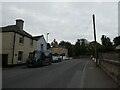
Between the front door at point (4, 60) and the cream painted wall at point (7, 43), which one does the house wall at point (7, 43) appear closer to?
the cream painted wall at point (7, 43)

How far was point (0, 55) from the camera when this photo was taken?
29969 mm

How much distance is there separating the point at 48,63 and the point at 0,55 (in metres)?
8.47

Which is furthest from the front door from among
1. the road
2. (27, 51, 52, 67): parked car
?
the road

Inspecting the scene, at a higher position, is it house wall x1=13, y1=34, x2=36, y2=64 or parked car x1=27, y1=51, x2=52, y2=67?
house wall x1=13, y1=34, x2=36, y2=64

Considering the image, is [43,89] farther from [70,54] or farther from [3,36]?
[70,54]

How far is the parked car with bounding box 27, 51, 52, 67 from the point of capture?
95.9ft

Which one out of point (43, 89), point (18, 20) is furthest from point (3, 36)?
point (43, 89)

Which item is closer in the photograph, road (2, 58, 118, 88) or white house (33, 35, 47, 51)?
road (2, 58, 118, 88)

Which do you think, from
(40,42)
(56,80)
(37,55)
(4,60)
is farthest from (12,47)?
(56,80)

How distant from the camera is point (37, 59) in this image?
1193 inches

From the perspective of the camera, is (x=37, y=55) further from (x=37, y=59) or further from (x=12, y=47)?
(x=12, y=47)

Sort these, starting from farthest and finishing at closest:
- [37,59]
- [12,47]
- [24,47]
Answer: [24,47] → [37,59] → [12,47]

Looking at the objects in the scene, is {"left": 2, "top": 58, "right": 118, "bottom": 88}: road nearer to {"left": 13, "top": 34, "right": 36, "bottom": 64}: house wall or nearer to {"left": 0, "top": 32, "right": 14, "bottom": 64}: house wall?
{"left": 0, "top": 32, "right": 14, "bottom": 64}: house wall

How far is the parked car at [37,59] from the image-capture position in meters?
29.2
